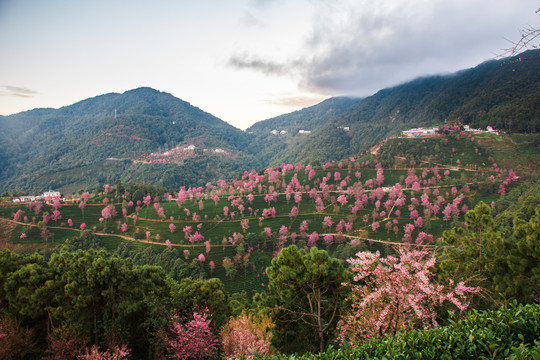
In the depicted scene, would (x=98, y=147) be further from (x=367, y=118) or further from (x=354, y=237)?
(x=367, y=118)

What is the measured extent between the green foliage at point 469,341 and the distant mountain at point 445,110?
6274cm

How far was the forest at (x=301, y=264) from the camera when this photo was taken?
792 cm

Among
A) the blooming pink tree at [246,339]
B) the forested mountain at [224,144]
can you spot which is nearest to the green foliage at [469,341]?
the blooming pink tree at [246,339]

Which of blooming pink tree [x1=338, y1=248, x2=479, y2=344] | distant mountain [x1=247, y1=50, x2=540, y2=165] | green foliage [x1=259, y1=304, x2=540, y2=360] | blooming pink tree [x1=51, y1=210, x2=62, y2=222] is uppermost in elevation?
distant mountain [x1=247, y1=50, x2=540, y2=165]

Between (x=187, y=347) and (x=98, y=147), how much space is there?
166 metres

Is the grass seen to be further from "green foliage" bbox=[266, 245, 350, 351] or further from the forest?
"green foliage" bbox=[266, 245, 350, 351]

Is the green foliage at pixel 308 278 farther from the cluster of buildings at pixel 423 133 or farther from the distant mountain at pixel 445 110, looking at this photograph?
the cluster of buildings at pixel 423 133

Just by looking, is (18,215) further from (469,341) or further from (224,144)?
(224,144)

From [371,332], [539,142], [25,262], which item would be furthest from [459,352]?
[539,142]

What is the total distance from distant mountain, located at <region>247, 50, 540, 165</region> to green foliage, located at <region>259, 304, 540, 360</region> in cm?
6274

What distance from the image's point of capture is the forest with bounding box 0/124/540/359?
7.92 m

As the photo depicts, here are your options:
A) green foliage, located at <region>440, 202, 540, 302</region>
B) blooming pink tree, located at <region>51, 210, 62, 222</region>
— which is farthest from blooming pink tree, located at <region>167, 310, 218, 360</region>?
blooming pink tree, located at <region>51, 210, 62, 222</region>

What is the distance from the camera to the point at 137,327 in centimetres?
1647

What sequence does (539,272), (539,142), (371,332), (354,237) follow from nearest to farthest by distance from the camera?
(371,332)
(539,272)
(354,237)
(539,142)
